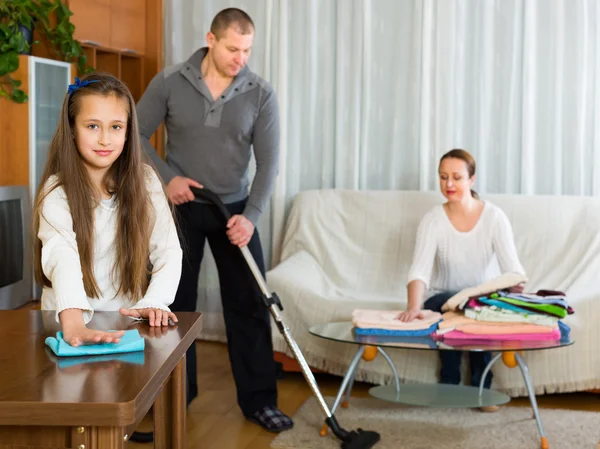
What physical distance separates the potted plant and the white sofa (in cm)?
130

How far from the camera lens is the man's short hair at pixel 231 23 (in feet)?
10.0

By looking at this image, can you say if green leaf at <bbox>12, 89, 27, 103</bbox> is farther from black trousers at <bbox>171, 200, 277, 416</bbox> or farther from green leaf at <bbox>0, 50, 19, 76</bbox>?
black trousers at <bbox>171, 200, 277, 416</bbox>

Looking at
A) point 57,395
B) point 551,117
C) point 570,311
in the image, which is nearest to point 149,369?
point 57,395

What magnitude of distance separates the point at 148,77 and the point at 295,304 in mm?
1712

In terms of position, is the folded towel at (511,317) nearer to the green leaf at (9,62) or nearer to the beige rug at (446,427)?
the beige rug at (446,427)

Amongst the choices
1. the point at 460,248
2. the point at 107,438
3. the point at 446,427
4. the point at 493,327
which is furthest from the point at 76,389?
the point at 460,248

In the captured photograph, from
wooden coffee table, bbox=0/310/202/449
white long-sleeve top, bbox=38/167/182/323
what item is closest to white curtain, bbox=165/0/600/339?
white long-sleeve top, bbox=38/167/182/323

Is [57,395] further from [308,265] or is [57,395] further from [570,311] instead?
[308,265]

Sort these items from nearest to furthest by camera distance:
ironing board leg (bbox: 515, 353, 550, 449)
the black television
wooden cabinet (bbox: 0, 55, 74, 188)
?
ironing board leg (bbox: 515, 353, 550, 449) → the black television → wooden cabinet (bbox: 0, 55, 74, 188)

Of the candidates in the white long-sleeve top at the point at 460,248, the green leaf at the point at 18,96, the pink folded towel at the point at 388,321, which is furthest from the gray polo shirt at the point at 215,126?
the green leaf at the point at 18,96

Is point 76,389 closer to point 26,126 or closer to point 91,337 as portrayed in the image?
point 91,337

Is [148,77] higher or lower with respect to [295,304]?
higher

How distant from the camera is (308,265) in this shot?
421 centimetres

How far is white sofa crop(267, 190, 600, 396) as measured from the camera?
139 inches
